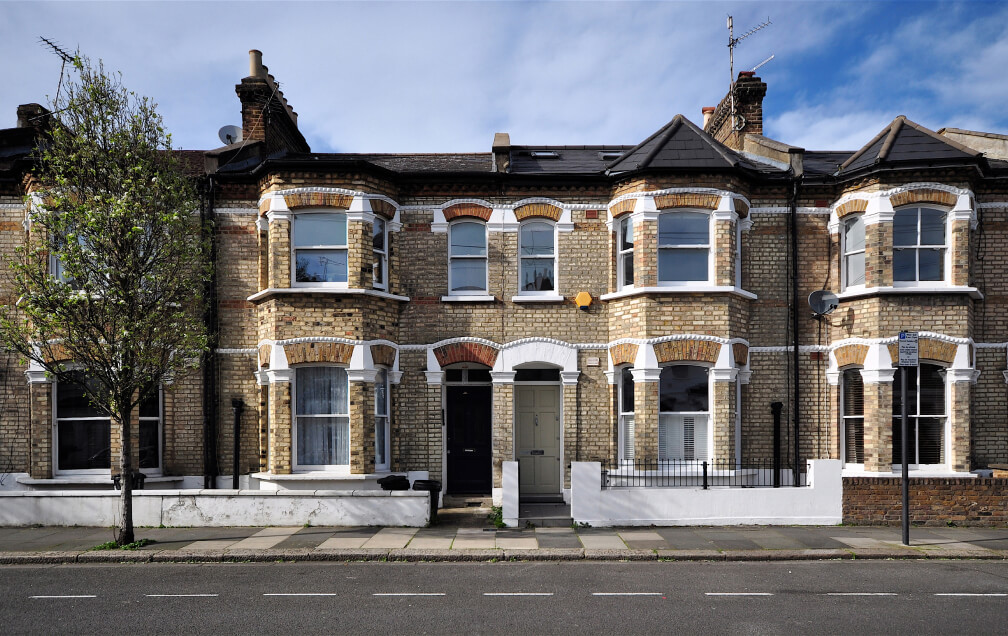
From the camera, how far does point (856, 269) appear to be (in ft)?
42.7

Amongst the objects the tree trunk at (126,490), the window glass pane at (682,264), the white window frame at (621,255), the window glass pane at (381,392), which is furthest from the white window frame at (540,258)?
the tree trunk at (126,490)

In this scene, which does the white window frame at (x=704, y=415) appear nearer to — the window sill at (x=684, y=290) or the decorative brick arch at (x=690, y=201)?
the window sill at (x=684, y=290)

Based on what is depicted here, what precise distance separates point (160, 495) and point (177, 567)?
243 centimetres

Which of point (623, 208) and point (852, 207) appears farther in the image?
point (623, 208)

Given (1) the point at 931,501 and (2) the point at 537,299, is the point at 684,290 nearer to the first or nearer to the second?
(2) the point at 537,299

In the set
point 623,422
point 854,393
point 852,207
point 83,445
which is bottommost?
point 83,445

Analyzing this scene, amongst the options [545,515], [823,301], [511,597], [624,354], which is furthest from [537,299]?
[511,597]

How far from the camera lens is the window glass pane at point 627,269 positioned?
13172mm

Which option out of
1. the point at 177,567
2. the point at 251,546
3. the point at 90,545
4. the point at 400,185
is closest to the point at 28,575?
the point at 90,545

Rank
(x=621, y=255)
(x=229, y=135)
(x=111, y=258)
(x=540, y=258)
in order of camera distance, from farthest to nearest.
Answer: (x=229, y=135) < (x=540, y=258) < (x=621, y=255) < (x=111, y=258)

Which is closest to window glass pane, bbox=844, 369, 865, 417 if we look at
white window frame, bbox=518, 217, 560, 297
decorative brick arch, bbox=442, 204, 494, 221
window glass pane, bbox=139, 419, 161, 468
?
white window frame, bbox=518, 217, 560, 297

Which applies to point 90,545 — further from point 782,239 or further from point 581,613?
point 782,239

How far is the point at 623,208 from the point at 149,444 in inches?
413

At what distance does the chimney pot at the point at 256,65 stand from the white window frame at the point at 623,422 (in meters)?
10.5
